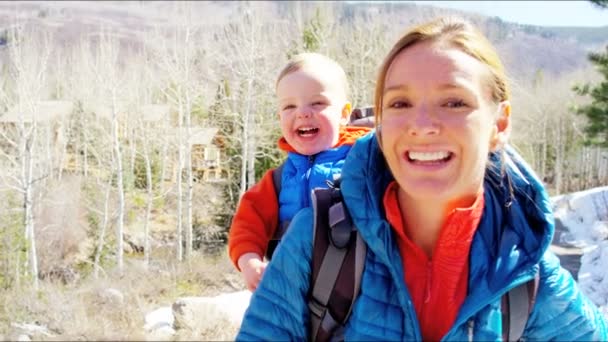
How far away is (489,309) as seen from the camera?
3.42 ft

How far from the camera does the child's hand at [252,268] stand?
1633 millimetres

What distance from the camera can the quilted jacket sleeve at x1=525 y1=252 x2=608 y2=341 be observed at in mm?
1071

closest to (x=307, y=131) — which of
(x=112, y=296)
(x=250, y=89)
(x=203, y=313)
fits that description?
(x=203, y=313)

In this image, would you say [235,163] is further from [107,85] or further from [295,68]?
[295,68]

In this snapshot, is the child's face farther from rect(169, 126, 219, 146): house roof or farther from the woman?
rect(169, 126, 219, 146): house roof

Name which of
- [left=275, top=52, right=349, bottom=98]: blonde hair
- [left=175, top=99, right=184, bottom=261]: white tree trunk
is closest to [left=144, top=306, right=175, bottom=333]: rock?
[left=275, top=52, right=349, bottom=98]: blonde hair

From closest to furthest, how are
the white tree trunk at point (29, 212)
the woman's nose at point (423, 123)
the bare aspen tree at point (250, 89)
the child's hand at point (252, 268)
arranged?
the woman's nose at point (423, 123)
the child's hand at point (252, 268)
the white tree trunk at point (29, 212)
the bare aspen tree at point (250, 89)

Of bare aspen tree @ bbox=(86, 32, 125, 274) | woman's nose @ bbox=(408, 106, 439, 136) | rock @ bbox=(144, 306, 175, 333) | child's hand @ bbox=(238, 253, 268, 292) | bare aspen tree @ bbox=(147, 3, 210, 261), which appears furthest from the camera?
bare aspen tree @ bbox=(86, 32, 125, 274)

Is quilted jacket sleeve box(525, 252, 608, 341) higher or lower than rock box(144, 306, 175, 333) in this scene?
higher

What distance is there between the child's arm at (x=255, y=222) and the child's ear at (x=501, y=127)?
808mm

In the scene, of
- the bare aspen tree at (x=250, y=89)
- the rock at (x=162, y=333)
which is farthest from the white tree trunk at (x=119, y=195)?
the rock at (x=162, y=333)

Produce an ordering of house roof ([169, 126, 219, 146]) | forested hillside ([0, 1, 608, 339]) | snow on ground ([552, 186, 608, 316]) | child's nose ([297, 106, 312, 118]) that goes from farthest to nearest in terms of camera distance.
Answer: house roof ([169, 126, 219, 146])
forested hillside ([0, 1, 608, 339])
snow on ground ([552, 186, 608, 316])
child's nose ([297, 106, 312, 118])

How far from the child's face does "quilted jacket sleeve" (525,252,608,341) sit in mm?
941

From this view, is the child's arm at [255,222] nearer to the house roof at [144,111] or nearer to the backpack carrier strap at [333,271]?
the backpack carrier strap at [333,271]
